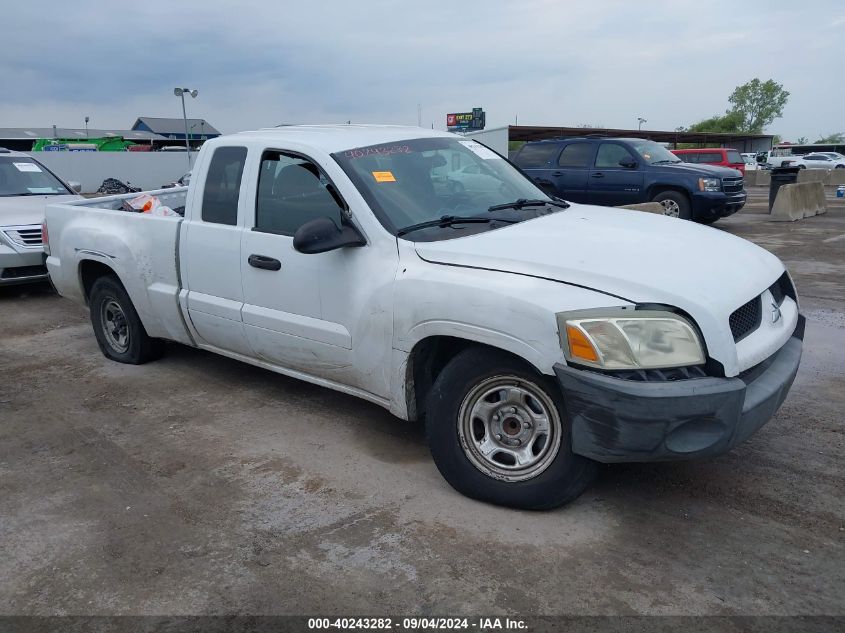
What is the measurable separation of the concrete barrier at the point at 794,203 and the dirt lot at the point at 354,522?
12760mm

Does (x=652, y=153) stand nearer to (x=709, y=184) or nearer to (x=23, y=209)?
(x=709, y=184)

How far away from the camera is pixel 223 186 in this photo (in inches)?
187

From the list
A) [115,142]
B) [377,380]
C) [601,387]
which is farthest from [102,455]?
[115,142]

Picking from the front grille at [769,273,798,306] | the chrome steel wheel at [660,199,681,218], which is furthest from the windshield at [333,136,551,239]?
the chrome steel wheel at [660,199,681,218]

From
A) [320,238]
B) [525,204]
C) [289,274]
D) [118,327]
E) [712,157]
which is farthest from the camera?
[712,157]

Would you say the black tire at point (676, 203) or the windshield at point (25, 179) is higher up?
the windshield at point (25, 179)

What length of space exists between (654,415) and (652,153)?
477 inches

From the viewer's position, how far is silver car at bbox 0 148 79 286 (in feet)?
28.0

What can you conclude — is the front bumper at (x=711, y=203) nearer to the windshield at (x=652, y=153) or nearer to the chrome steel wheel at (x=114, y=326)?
the windshield at (x=652, y=153)

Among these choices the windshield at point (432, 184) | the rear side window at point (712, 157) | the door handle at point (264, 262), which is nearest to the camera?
the windshield at point (432, 184)

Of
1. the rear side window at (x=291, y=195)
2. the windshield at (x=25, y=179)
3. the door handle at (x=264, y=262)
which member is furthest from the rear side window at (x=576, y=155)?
the door handle at (x=264, y=262)

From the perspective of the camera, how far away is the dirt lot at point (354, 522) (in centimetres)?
282

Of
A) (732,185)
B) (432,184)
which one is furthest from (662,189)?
(432,184)

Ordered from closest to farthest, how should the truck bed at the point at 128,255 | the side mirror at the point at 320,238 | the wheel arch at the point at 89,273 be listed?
1. the side mirror at the point at 320,238
2. the truck bed at the point at 128,255
3. the wheel arch at the point at 89,273
